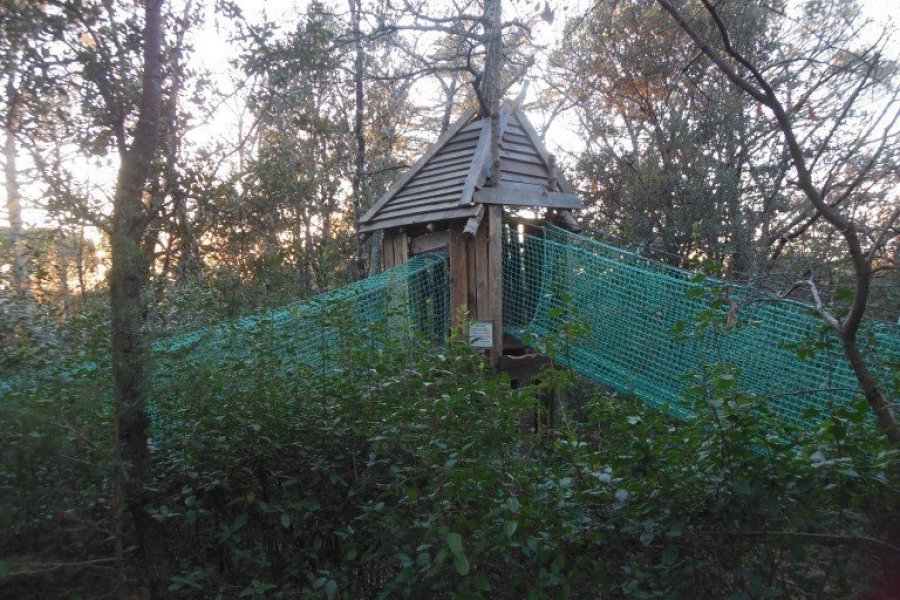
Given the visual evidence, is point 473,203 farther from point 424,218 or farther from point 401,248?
point 401,248

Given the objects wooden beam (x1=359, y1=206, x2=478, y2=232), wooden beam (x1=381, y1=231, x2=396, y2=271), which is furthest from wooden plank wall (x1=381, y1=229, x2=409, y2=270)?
wooden beam (x1=359, y1=206, x2=478, y2=232)

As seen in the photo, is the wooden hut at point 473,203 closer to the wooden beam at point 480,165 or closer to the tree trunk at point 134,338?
the wooden beam at point 480,165

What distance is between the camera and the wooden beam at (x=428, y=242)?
21.0 feet

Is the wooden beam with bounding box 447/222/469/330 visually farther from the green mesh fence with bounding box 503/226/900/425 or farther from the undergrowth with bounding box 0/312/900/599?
the undergrowth with bounding box 0/312/900/599

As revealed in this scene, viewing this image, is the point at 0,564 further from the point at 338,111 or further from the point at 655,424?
the point at 338,111

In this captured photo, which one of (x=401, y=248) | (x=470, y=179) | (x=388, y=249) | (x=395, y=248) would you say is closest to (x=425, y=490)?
(x=470, y=179)

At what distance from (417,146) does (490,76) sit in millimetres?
12385

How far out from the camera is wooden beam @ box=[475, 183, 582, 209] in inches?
230

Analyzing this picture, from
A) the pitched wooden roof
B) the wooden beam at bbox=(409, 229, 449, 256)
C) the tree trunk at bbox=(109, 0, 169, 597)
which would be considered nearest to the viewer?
the tree trunk at bbox=(109, 0, 169, 597)

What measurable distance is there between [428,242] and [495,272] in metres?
1.06

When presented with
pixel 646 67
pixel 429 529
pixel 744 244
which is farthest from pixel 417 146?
pixel 429 529

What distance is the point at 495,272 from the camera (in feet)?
19.3

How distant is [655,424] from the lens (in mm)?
2262

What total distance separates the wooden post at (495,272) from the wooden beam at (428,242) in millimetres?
646
